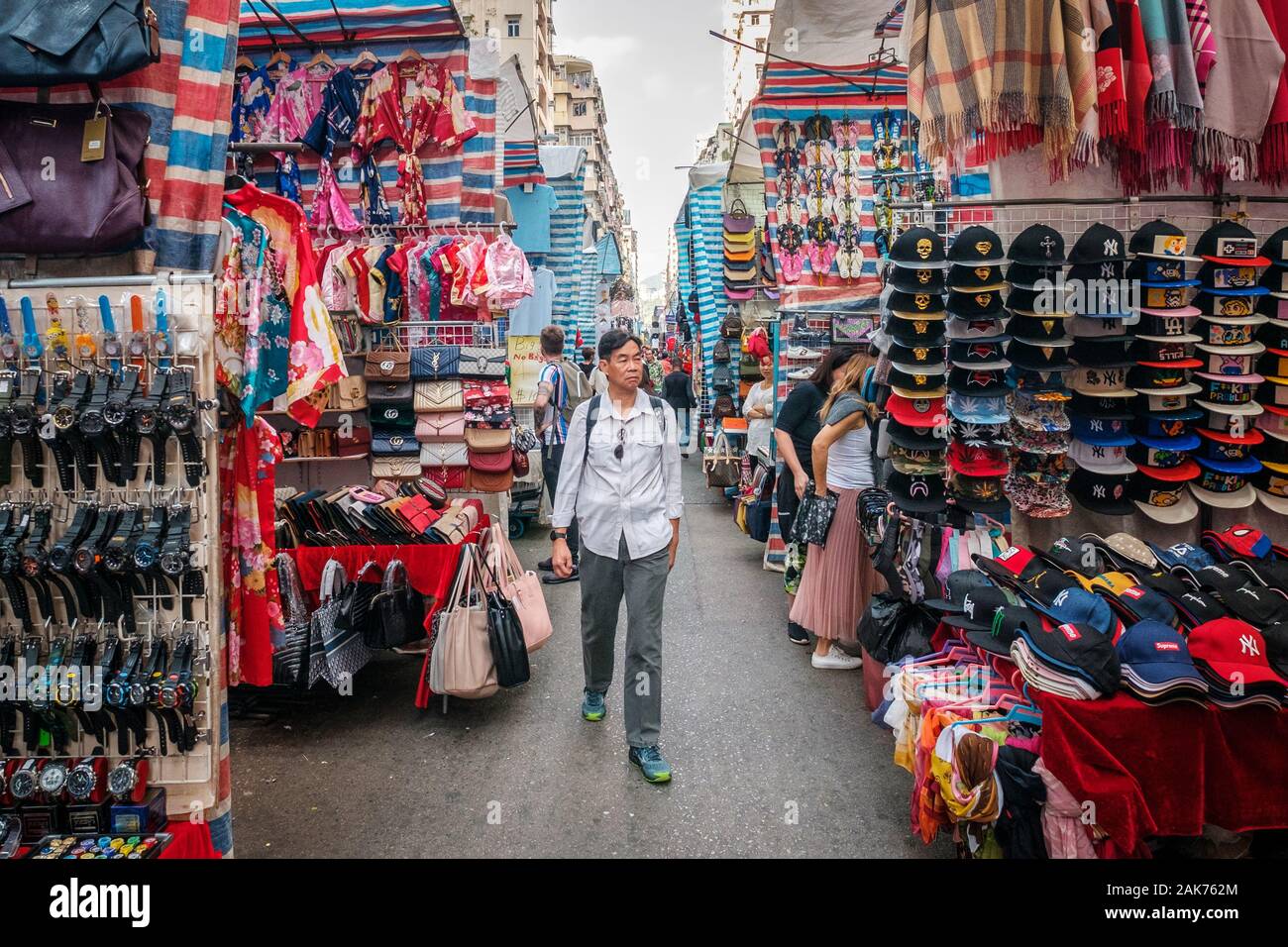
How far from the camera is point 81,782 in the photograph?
88.0 inches

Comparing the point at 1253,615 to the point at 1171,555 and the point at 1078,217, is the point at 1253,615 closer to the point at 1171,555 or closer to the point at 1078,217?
the point at 1171,555

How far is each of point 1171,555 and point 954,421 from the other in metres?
0.98

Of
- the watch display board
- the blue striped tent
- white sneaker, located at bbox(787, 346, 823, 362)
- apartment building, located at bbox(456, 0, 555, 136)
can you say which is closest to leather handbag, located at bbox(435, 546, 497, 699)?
the watch display board

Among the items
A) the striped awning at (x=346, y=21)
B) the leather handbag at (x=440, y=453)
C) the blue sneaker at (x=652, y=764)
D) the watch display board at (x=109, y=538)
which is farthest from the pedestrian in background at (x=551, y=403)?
the watch display board at (x=109, y=538)

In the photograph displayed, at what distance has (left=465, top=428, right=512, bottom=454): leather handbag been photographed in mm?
5602

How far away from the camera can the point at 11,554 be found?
2211 millimetres

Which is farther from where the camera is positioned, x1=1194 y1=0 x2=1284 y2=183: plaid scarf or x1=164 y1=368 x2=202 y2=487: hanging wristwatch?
x1=1194 y1=0 x2=1284 y2=183: plaid scarf

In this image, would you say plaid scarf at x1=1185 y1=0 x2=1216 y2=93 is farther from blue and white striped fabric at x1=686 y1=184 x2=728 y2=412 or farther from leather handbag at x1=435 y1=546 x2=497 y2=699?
blue and white striped fabric at x1=686 y1=184 x2=728 y2=412

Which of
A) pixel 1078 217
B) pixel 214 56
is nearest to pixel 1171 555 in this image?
pixel 1078 217

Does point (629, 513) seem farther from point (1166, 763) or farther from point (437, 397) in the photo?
point (437, 397)

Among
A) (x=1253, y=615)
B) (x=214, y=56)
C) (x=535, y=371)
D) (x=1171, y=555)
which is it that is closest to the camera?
(x=214, y=56)

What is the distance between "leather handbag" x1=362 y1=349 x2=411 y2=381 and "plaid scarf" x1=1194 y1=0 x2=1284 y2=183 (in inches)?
175

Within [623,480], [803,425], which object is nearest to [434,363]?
[623,480]

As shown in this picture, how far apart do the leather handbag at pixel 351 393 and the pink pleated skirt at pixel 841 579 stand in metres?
3.03
